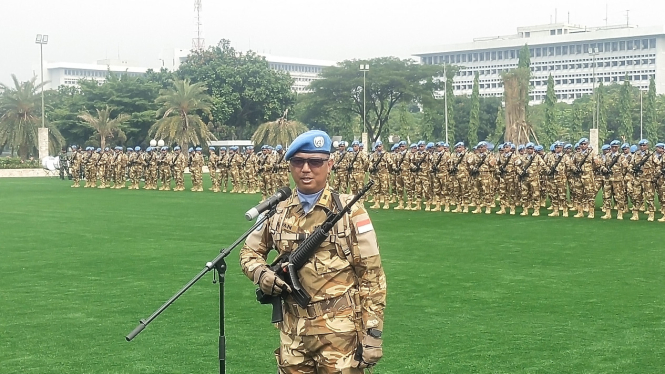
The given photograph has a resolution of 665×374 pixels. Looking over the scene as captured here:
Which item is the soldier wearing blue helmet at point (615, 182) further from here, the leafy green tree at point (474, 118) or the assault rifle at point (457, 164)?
the leafy green tree at point (474, 118)

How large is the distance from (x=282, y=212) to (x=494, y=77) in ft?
424

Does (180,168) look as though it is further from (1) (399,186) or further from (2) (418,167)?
(2) (418,167)

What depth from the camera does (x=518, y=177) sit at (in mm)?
19359

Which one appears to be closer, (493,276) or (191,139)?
(493,276)

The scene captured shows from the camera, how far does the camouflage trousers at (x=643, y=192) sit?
17.5 meters

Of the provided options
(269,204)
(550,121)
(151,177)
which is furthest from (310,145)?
(550,121)

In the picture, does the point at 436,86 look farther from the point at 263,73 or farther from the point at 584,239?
the point at 584,239

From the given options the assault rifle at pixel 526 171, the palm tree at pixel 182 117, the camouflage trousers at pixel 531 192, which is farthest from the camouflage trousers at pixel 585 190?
the palm tree at pixel 182 117

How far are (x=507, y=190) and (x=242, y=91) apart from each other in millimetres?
35859

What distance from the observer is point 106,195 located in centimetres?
2734

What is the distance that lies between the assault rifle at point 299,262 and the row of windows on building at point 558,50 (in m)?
110

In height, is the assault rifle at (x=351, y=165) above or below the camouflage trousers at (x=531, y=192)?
above

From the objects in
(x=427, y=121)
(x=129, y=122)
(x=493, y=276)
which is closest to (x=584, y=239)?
(x=493, y=276)

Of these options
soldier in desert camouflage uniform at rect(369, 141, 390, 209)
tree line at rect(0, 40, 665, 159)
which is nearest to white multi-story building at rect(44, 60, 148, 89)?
tree line at rect(0, 40, 665, 159)
